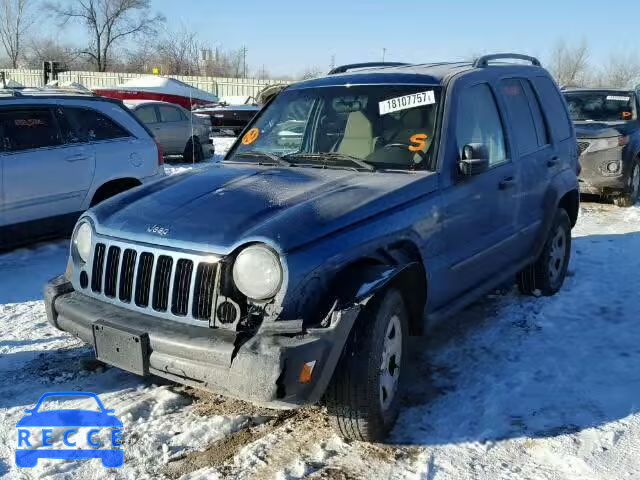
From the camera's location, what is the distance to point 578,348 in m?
4.71

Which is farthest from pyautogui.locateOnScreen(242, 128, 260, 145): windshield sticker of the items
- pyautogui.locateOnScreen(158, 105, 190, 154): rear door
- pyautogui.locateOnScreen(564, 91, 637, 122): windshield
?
pyautogui.locateOnScreen(158, 105, 190, 154): rear door

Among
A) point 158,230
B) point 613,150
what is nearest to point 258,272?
point 158,230

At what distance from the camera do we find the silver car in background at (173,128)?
15.2 metres

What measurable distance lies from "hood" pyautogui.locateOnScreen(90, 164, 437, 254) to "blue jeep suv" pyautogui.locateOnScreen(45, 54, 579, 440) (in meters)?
0.01

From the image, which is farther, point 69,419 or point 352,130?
point 352,130

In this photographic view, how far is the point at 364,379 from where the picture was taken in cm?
314

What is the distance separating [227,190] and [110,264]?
0.77 m

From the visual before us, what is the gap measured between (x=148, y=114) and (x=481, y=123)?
11999 mm

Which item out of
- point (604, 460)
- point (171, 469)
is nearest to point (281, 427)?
point (171, 469)

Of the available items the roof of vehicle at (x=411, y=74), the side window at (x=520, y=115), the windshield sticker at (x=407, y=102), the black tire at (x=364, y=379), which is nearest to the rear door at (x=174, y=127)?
the roof of vehicle at (x=411, y=74)

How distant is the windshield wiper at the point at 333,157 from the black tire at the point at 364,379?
1031 mm

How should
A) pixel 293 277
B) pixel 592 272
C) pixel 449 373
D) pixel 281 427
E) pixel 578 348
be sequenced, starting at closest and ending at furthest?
pixel 293 277 < pixel 281 427 < pixel 449 373 < pixel 578 348 < pixel 592 272

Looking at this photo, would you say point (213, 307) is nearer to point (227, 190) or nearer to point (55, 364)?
point (227, 190)

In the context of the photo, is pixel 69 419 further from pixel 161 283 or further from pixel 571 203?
pixel 571 203
